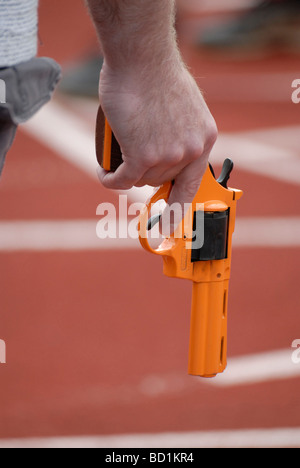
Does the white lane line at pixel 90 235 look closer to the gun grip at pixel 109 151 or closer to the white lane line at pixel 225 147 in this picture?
the white lane line at pixel 225 147

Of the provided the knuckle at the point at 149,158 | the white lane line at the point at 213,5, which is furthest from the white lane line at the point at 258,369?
the white lane line at the point at 213,5

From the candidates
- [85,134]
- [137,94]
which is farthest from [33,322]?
[85,134]

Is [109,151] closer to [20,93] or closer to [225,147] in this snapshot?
[20,93]

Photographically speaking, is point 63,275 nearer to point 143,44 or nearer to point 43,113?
point 143,44

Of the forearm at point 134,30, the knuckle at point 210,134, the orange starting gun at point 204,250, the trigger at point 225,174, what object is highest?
the forearm at point 134,30

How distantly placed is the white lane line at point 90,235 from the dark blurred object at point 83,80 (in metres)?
4.58

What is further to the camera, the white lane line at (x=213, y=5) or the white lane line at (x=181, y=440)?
the white lane line at (x=213, y=5)

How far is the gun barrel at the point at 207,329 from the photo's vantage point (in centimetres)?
237

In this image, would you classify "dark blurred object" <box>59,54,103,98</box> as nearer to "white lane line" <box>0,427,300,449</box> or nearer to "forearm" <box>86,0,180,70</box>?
"white lane line" <box>0,427,300,449</box>

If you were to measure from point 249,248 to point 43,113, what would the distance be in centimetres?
532

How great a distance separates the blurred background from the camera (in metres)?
3.93

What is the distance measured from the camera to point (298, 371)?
4383mm

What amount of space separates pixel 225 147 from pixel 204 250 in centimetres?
655
